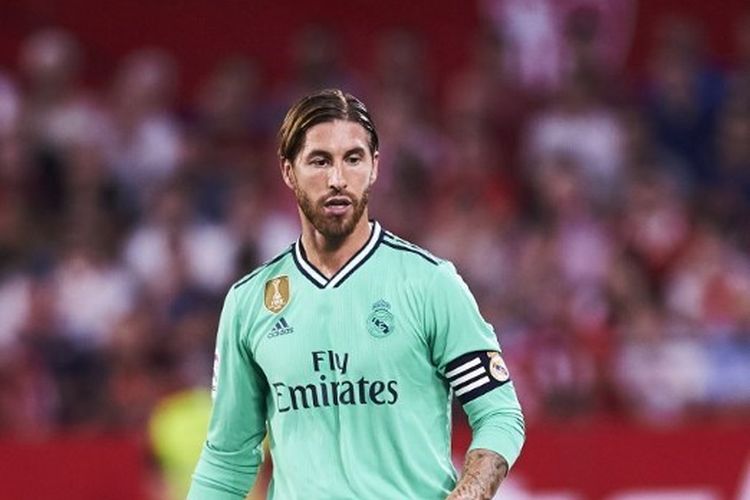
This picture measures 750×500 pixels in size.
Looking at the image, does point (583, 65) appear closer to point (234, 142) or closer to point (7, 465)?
point (234, 142)

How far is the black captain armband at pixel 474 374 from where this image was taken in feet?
16.9

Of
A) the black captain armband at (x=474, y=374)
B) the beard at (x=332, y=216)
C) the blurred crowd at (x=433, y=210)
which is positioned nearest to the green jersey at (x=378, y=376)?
the black captain armband at (x=474, y=374)

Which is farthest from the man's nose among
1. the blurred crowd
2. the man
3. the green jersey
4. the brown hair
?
the blurred crowd

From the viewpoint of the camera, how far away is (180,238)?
11.6 m

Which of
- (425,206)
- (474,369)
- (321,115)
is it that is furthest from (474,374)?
(425,206)

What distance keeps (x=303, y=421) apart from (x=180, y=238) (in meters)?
6.47

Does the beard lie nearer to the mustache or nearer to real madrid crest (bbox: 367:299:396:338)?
the mustache

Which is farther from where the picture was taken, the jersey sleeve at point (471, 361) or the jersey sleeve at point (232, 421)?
the jersey sleeve at point (232, 421)

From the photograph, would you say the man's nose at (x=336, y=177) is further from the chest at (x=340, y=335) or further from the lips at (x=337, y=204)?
the chest at (x=340, y=335)

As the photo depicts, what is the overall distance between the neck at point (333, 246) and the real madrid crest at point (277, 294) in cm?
11

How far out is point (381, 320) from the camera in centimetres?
520

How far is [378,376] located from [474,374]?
26 centimetres

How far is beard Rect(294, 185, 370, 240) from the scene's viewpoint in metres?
5.20

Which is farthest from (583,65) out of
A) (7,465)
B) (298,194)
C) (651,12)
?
(298,194)
